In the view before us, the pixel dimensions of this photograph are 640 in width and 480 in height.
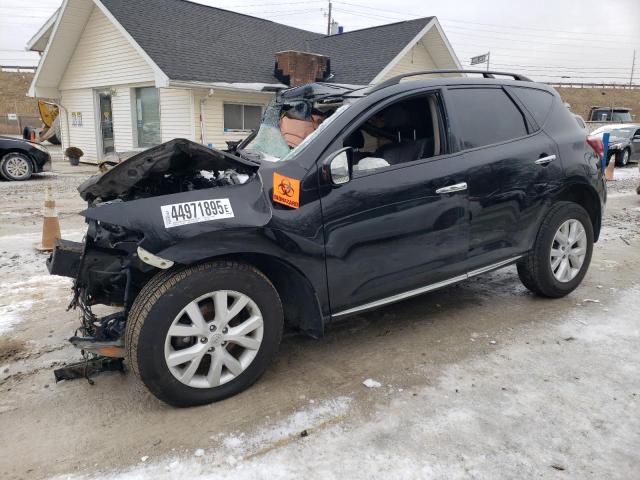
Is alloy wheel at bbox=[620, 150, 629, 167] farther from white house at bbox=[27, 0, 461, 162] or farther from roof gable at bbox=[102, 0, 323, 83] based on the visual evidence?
roof gable at bbox=[102, 0, 323, 83]

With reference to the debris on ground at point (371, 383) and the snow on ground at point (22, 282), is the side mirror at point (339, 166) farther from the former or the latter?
the snow on ground at point (22, 282)

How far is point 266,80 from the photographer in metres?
15.7

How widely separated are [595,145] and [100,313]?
462 centimetres

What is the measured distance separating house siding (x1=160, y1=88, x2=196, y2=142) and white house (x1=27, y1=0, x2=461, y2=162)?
30 millimetres

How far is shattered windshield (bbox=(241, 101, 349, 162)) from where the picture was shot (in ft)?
12.0

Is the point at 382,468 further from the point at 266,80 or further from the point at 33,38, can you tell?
the point at 33,38

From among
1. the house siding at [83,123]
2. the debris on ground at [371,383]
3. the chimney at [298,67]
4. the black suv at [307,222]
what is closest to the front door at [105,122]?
the house siding at [83,123]

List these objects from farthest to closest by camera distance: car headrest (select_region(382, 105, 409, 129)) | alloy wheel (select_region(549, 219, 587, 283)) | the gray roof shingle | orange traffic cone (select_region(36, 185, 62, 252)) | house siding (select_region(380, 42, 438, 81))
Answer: house siding (select_region(380, 42, 438, 81)) < the gray roof shingle < orange traffic cone (select_region(36, 185, 62, 252)) < alloy wheel (select_region(549, 219, 587, 283)) < car headrest (select_region(382, 105, 409, 129))

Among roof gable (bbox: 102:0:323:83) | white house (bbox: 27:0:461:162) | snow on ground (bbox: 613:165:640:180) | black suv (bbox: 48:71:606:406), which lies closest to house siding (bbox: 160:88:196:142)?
white house (bbox: 27:0:461:162)

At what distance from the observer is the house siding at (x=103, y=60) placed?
15352 millimetres

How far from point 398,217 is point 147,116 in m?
14.5

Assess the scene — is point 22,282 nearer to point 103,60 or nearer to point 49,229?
point 49,229

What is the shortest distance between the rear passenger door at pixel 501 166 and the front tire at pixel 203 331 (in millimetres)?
1723

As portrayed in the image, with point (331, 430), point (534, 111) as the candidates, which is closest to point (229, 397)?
point (331, 430)
